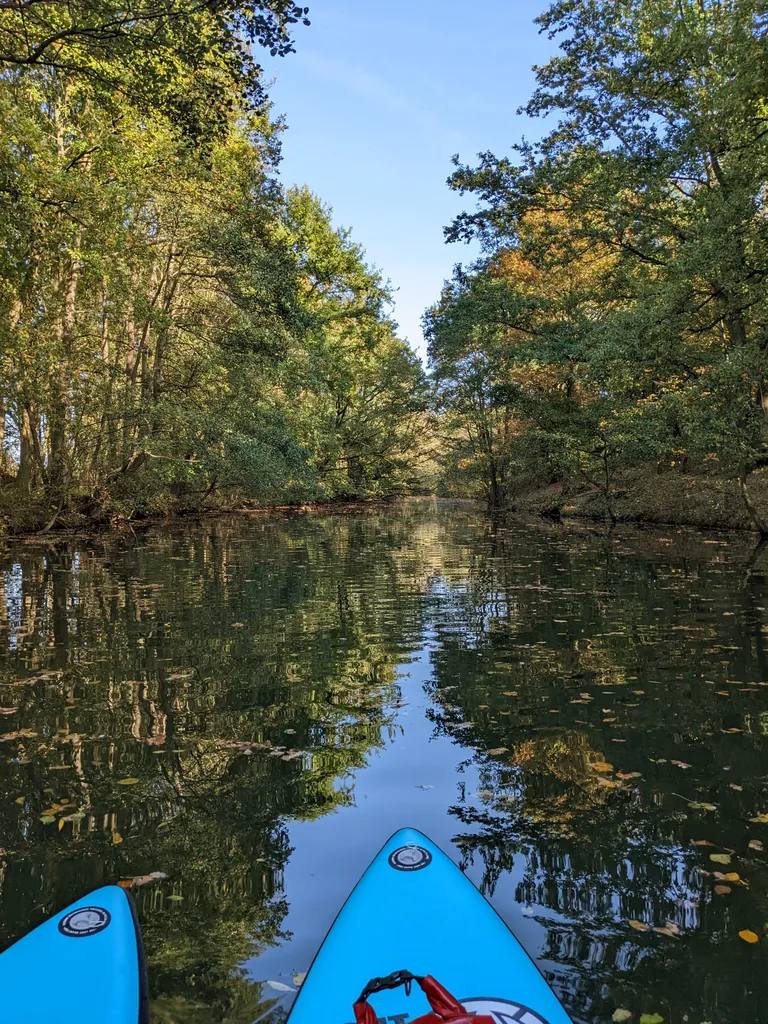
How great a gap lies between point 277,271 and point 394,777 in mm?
20697

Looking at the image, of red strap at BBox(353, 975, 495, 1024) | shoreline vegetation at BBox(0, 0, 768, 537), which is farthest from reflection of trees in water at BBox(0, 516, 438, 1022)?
shoreline vegetation at BBox(0, 0, 768, 537)

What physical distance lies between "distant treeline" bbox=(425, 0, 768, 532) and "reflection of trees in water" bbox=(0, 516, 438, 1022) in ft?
38.0

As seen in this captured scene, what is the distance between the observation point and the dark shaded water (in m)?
2.85

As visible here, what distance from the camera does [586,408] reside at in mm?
25625

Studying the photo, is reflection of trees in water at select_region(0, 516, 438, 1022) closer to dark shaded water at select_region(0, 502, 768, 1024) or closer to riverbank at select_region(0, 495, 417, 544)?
dark shaded water at select_region(0, 502, 768, 1024)

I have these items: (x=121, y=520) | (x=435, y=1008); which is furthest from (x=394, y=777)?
(x=121, y=520)

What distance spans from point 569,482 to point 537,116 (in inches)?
745

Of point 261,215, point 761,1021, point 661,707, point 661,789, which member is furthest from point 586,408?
point 761,1021

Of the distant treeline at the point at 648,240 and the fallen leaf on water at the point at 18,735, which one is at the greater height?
the distant treeline at the point at 648,240

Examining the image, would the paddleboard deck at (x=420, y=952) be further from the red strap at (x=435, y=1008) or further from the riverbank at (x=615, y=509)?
the riverbank at (x=615, y=509)

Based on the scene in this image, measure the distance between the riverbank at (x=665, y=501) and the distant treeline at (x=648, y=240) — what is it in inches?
21.8

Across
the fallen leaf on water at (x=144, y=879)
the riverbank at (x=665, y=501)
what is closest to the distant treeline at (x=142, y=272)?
the fallen leaf on water at (x=144, y=879)

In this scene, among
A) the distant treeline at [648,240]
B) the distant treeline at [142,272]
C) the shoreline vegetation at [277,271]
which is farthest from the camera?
the distant treeline at [648,240]

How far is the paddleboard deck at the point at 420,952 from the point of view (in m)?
2.41
